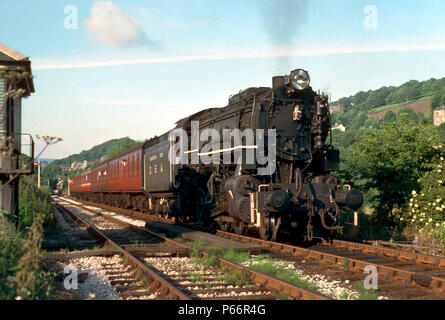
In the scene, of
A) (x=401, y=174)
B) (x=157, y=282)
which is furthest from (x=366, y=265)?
(x=401, y=174)

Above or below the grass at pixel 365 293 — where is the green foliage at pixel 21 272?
above

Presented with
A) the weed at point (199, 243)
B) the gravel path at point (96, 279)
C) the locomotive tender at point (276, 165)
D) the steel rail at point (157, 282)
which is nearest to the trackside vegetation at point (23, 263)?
the gravel path at point (96, 279)

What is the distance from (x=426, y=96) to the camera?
577 ft

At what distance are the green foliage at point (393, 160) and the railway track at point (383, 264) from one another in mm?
4393

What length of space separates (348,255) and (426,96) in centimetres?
18545

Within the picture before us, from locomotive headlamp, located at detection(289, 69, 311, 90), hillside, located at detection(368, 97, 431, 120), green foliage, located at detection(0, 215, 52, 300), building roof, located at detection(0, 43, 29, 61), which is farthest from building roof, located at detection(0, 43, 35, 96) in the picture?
hillside, located at detection(368, 97, 431, 120)

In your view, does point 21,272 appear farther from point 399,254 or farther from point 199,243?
point 399,254

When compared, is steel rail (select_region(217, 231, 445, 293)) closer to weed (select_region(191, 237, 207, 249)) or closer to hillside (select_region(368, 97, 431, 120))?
weed (select_region(191, 237, 207, 249))

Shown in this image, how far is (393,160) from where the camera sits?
49.2ft

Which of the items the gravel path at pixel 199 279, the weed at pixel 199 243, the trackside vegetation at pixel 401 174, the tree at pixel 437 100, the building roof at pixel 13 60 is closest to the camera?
the gravel path at pixel 199 279

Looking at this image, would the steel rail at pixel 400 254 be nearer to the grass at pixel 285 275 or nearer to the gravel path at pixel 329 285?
the gravel path at pixel 329 285

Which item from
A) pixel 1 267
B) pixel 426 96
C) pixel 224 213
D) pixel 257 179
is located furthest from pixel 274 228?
pixel 426 96

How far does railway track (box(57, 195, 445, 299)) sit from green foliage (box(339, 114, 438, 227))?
439cm

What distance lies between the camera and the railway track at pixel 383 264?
6.86 m
